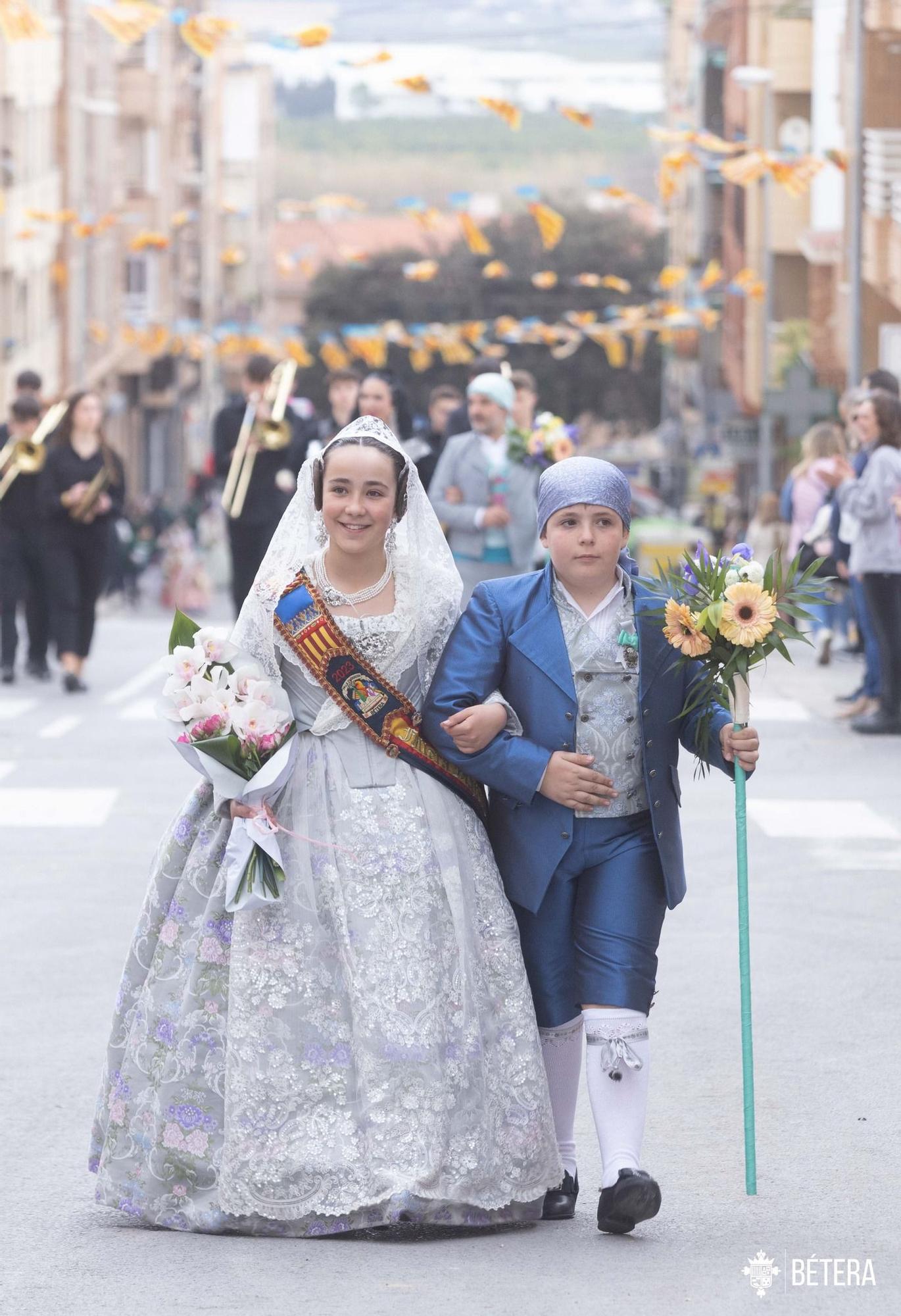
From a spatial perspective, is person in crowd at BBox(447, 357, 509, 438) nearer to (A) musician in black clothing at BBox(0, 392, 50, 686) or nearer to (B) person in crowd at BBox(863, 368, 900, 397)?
(B) person in crowd at BBox(863, 368, 900, 397)

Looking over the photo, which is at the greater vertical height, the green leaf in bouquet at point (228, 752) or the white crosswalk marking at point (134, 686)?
the green leaf in bouquet at point (228, 752)

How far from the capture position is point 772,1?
45.0 metres

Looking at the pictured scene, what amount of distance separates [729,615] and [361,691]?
2.65 feet

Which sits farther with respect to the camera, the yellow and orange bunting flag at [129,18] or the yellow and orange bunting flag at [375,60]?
the yellow and orange bunting flag at [129,18]

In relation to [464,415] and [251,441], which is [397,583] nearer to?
[464,415]

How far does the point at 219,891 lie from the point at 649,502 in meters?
71.4

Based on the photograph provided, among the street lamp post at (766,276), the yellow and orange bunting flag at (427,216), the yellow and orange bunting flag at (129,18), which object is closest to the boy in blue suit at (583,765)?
the yellow and orange bunting flag at (129,18)

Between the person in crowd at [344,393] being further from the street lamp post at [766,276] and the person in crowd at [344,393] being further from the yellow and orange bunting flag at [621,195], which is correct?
the street lamp post at [766,276]

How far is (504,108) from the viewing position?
22.4 m

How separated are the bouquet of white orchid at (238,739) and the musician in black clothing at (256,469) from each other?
10960 mm

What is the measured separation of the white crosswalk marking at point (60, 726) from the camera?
1420cm

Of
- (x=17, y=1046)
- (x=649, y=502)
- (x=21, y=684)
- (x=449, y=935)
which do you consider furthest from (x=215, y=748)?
(x=649, y=502)

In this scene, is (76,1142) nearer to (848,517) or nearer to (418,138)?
(848,517)

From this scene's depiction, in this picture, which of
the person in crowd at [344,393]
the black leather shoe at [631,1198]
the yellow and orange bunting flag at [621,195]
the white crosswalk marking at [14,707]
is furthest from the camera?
the yellow and orange bunting flag at [621,195]
